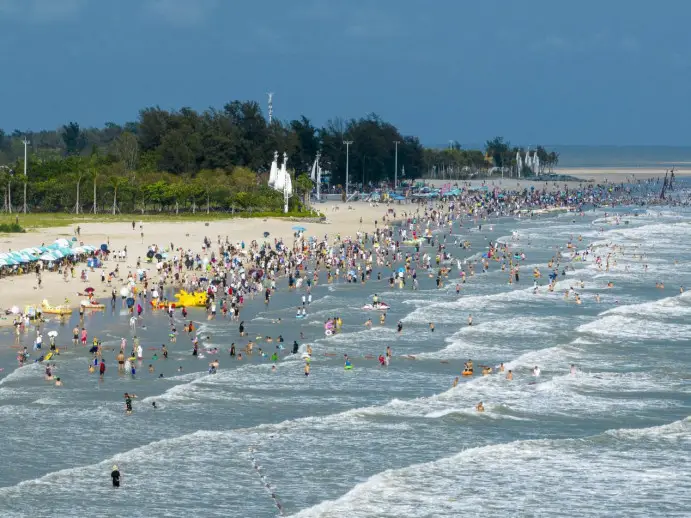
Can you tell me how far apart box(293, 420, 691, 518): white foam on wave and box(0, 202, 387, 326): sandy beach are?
77.1ft

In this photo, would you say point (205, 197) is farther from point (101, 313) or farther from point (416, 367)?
point (416, 367)

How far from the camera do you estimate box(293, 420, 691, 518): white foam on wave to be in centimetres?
2530

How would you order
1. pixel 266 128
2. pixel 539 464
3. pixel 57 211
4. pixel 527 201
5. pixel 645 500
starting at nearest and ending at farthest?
1. pixel 645 500
2. pixel 539 464
3. pixel 57 211
4. pixel 266 128
5. pixel 527 201

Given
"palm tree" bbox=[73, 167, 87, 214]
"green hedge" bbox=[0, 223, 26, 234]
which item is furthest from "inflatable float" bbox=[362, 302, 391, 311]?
"palm tree" bbox=[73, 167, 87, 214]

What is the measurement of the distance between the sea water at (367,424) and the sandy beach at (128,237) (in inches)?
179

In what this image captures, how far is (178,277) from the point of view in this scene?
191 ft

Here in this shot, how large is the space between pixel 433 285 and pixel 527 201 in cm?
8652

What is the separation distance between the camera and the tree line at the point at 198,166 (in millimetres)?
99625

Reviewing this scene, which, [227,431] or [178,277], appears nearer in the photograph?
[227,431]

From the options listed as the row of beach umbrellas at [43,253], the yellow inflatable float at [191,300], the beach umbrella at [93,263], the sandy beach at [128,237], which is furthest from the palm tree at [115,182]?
the yellow inflatable float at [191,300]

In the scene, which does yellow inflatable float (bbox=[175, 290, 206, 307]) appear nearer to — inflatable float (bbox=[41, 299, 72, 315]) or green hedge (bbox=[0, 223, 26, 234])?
inflatable float (bbox=[41, 299, 72, 315])

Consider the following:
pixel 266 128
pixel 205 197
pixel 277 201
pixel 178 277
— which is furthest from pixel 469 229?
pixel 178 277

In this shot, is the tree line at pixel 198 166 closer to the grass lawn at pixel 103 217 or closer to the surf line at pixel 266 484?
the grass lawn at pixel 103 217

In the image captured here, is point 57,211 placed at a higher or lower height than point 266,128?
lower
